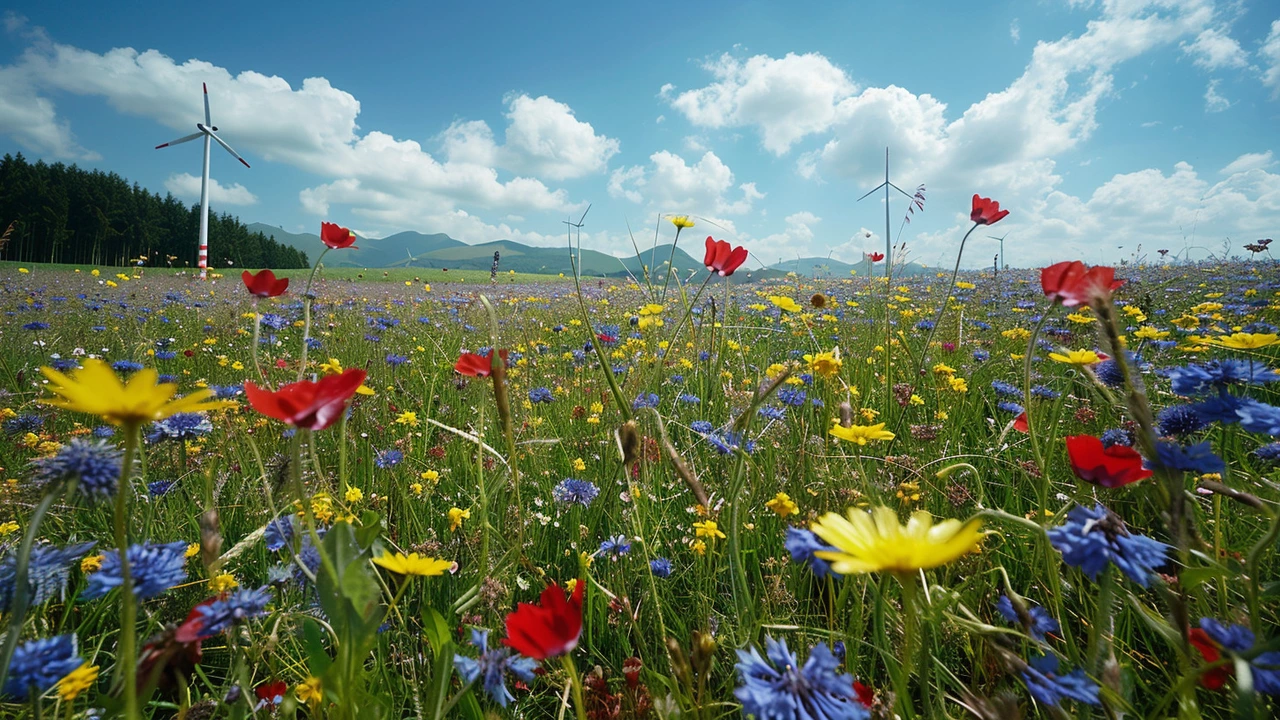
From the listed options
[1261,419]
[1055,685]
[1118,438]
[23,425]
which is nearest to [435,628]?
[1055,685]

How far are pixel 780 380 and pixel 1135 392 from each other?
0.34 metres

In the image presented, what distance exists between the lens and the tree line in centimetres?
3547

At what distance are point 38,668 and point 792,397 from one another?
1.82m

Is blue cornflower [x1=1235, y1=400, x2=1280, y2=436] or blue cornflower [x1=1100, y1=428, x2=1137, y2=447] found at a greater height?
blue cornflower [x1=1235, y1=400, x2=1280, y2=436]

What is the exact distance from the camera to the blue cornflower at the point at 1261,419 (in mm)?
752

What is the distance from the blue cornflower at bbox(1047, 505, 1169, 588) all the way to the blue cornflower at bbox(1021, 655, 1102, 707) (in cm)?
11

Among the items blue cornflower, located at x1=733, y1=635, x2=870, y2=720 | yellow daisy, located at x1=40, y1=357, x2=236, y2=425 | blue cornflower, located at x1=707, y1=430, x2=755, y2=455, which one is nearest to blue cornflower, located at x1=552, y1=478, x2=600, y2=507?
blue cornflower, located at x1=707, y1=430, x2=755, y2=455

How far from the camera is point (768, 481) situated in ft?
5.34

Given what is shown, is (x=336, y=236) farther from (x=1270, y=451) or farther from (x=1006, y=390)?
(x=1006, y=390)

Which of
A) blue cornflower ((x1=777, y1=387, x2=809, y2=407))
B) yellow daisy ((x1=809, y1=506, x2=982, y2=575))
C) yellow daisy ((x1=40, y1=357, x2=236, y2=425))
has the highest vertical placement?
yellow daisy ((x1=40, y1=357, x2=236, y2=425))

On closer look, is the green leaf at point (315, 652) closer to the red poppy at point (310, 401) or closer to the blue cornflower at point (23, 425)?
the red poppy at point (310, 401)

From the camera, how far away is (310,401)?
1.76 feet

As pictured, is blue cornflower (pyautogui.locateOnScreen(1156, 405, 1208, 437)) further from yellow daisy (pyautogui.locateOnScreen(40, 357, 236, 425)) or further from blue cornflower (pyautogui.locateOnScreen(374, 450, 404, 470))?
blue cornflower (pyautogui.locateOnScreen(374, 450, 404, 470))

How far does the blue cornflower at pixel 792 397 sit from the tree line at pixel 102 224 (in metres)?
35.7
